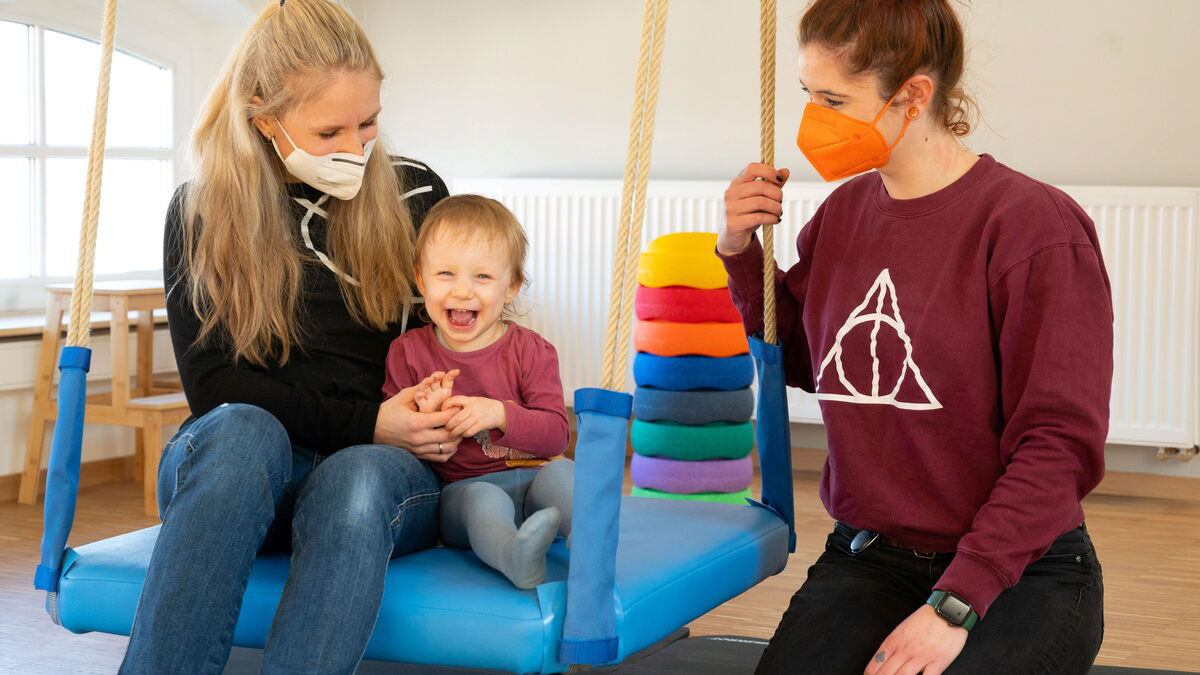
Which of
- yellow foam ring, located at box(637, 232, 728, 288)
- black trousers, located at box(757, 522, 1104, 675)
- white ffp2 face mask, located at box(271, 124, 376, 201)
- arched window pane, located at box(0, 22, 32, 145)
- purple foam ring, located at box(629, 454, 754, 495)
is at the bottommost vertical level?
purple foam ring, located at box(629, 454, 754, 495)

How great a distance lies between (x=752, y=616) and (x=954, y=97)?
5.11ft

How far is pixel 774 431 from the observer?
1875mm

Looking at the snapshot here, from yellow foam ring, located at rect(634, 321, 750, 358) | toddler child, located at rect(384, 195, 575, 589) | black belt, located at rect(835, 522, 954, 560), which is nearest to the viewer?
black belt, located at rect(835, 522, 954, 560)

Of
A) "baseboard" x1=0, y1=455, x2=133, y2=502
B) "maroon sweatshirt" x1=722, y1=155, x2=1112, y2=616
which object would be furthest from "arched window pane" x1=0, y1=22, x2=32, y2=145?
"maroon sweatshirt" x1=722, y1=155, x2=1112, y2=616

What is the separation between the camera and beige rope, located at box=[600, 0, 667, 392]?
1480 millimetres

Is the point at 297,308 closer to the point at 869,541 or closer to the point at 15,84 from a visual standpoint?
the point at 869,541

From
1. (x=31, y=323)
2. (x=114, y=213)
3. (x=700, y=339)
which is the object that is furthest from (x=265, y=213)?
(x=114, y=213)

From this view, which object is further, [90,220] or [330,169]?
[330,169]

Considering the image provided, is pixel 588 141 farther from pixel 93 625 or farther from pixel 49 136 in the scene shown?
pixel 93 625

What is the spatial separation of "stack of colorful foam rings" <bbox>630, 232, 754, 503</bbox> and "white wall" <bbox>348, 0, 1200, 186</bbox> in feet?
3.20

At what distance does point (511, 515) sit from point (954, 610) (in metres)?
0.55

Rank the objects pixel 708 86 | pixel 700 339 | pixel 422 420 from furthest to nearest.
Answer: pixel 708 86, pixel 700 339, pixel 422 420

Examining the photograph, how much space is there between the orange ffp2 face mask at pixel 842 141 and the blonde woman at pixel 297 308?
23.7 inches

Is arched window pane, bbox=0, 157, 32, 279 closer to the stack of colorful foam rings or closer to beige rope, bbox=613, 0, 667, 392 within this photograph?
the stack of colorful foam rings
